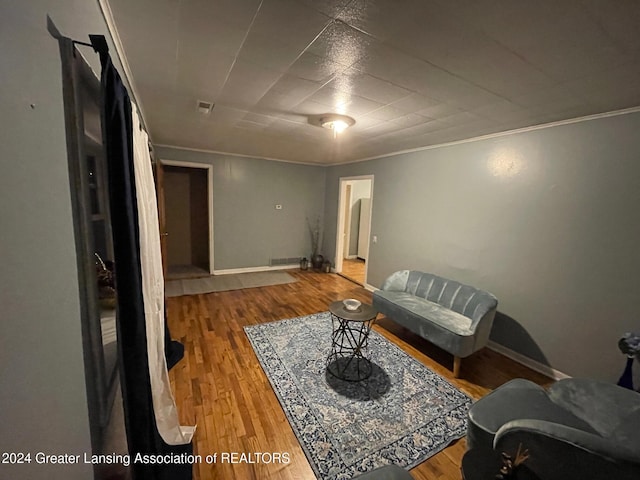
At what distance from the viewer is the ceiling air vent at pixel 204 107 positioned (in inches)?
91.3

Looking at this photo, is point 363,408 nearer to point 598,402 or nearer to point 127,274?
point 598,402

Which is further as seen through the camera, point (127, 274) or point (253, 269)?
point (253, 269)

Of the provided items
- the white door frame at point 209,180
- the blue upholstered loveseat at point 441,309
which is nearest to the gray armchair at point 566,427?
the blue upholstered loveseat at point 441,309

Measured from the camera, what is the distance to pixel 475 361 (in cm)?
274

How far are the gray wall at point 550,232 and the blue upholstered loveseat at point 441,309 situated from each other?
39cm

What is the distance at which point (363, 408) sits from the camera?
1.99 metres

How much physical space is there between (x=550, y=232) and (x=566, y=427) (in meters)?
2.05

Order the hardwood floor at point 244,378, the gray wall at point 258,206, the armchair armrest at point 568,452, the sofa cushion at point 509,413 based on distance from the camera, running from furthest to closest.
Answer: the gray wall at point 258,206, the hardwood floor at point 244,378, the sofa cushion at point 509,413, the armchair armrest at point 568,452

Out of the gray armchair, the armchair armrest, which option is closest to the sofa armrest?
the gray armchair

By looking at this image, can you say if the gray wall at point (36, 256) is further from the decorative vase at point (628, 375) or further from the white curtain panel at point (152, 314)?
the decorative vase at point (628, 375)

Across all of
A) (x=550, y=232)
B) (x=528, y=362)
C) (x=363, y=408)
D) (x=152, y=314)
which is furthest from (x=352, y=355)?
(x=550, y=232)

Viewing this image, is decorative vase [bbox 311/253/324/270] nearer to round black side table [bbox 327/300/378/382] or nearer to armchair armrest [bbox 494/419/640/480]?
round black side table [bbox 327/300/378/382]

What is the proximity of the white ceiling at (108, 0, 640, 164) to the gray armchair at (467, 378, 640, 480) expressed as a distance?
70.0 inches

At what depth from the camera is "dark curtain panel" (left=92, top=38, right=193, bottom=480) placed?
41.5 inches
